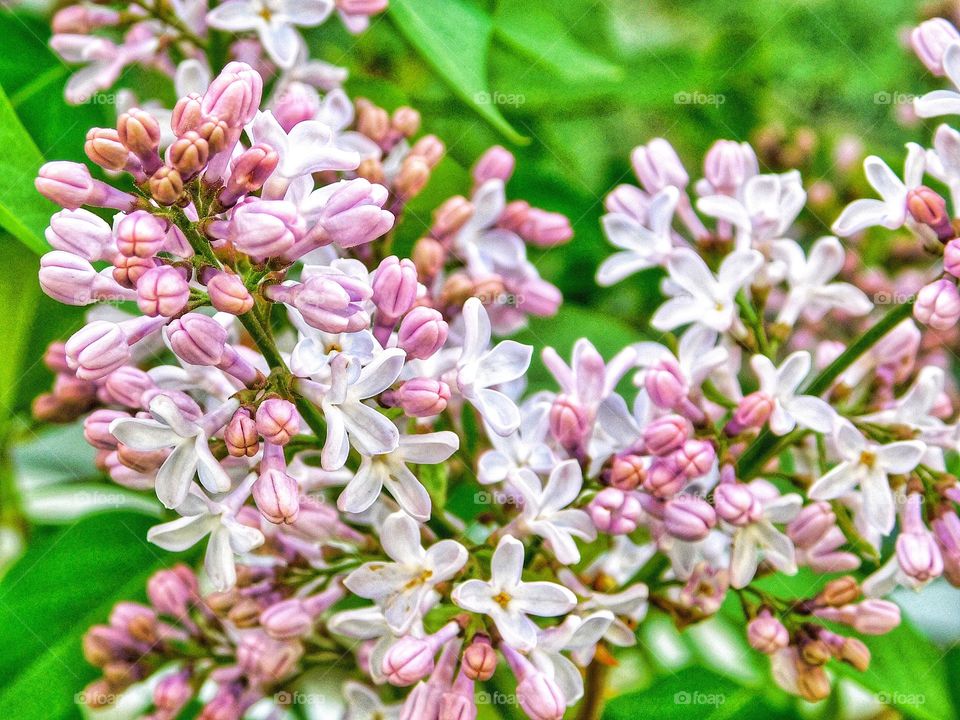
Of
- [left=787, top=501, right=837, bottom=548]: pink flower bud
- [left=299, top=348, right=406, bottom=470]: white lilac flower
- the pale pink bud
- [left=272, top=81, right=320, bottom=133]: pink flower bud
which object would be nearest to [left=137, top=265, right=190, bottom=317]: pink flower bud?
the pale pink bud

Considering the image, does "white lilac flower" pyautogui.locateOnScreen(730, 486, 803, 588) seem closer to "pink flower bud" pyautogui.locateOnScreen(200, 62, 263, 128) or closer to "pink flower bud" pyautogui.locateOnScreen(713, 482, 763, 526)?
"pink flower bud" pyautogui.locateOnScreen(713, 482, 763, 526)

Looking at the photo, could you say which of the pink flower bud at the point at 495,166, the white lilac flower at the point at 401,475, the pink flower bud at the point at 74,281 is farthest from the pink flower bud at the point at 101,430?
the pink flower bud at the point at 495,166

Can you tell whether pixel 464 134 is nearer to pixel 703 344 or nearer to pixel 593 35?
pixel 593 35

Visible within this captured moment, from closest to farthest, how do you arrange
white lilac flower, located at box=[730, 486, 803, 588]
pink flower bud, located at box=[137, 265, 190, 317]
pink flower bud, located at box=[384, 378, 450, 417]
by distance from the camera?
pink flower bud, located at box=[137, 265, 190, 317] → pink flower bud, located at box=[384, 378, 450, 417] → white lilac flower, located at box=[730, 486, 803, 588]

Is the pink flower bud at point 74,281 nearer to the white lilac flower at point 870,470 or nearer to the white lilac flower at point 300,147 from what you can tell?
the white lilac flower at point 300,147

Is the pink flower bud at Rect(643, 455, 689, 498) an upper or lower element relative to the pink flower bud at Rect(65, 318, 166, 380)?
lower

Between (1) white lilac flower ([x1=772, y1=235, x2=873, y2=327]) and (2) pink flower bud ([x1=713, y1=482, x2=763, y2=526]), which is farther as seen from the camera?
(1) white lilac flower ([x1=772, y1=235, x2=873, y2=327])
